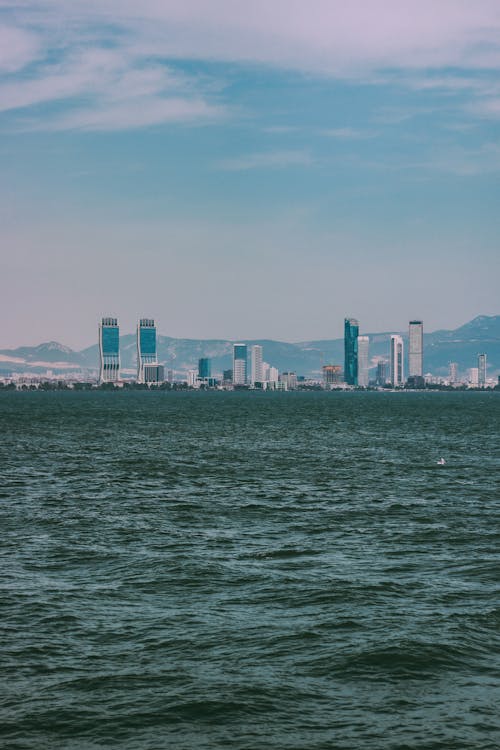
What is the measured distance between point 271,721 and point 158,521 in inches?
1175

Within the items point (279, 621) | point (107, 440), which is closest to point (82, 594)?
point (279, 621)

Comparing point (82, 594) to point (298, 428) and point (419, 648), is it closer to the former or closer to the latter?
point (419, 648)

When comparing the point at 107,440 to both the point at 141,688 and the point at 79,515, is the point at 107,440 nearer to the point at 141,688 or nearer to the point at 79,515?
the point at 79,515

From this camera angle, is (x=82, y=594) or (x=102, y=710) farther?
(x=82, y=594)

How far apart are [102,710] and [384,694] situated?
784cm

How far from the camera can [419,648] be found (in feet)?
96.5

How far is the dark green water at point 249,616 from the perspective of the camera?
23938mm

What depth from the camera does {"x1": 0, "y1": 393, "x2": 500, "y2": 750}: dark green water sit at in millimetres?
23938

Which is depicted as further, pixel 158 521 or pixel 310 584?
pixel 158 521

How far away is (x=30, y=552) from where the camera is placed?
43.7m

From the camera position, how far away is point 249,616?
108ft

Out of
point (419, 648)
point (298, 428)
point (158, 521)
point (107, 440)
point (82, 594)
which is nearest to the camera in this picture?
point (419, 648)

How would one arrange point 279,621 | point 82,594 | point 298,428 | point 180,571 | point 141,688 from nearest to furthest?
point 141,688 < point 279,621 < point 82,594 < point 180,571 < point 298,428

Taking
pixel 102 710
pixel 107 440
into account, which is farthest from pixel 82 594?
pixel 107 440
